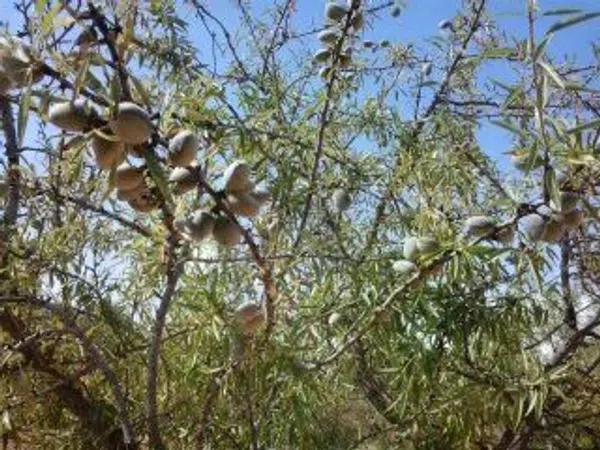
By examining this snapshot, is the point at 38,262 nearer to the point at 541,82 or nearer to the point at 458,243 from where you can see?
the point at 458,243

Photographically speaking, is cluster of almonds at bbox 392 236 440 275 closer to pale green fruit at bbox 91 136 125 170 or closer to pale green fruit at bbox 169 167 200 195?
pale green fruit at bbox 169 167 200 195

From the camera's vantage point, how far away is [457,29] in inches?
105

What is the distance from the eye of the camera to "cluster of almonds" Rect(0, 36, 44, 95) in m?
0.96

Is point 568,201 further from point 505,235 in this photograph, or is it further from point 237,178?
point 237,178

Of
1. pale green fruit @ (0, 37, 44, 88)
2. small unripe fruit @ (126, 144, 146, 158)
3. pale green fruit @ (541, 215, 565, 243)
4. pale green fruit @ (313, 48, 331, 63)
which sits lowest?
pale green fruit @ (541, 215, 565, 243)

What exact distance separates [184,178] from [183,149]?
0.07 meters

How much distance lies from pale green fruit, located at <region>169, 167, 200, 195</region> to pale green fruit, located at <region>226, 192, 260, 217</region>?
0.21ft

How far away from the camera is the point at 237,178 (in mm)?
1077

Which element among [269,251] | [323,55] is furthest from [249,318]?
[323,55]

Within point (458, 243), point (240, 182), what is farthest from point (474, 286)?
point (240, 182)

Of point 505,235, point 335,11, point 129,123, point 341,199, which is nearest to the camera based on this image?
point 129,123

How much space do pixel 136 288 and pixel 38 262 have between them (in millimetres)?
238

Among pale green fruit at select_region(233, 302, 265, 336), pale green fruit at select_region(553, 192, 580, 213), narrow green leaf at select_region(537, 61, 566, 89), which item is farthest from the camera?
pale green fruit at select_region(233, 302, 265, 336)

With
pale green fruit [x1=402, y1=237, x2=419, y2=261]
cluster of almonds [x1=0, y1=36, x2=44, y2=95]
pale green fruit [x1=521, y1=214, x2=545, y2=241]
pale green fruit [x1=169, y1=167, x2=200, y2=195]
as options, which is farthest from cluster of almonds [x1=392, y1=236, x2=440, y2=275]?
cluster of almonds [x1=0, y1=36, x2=44, y2=95]
